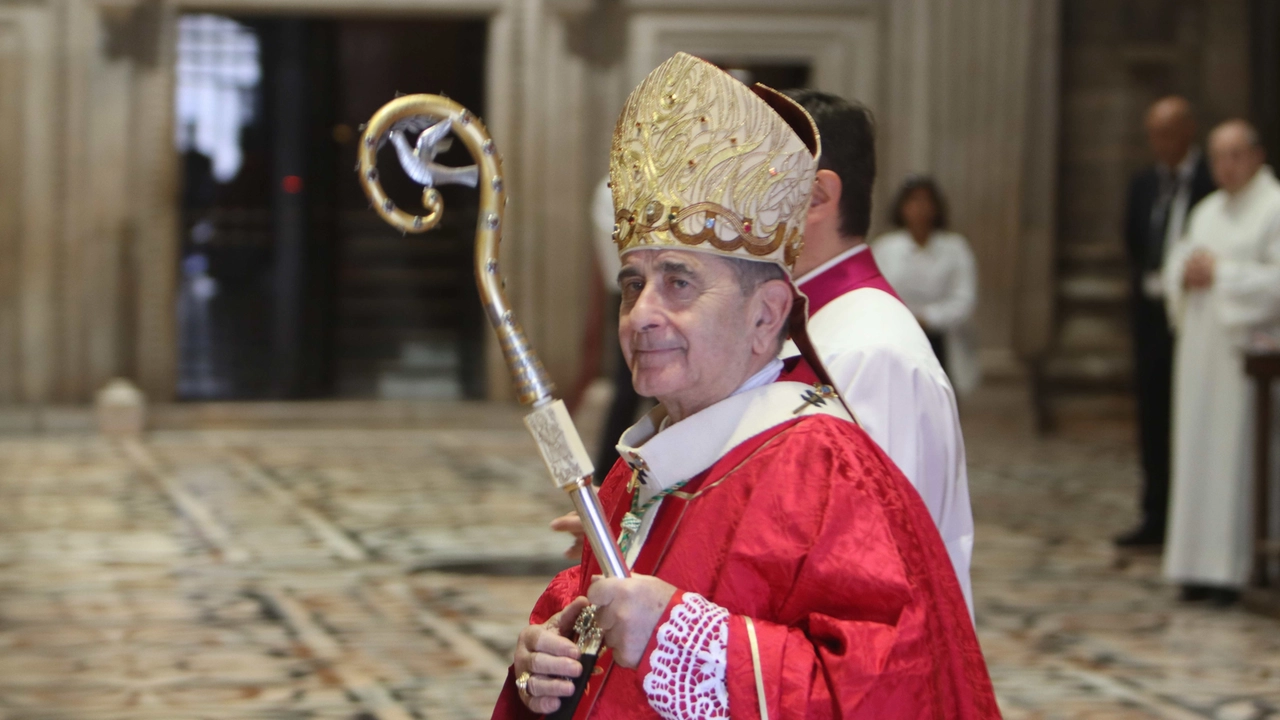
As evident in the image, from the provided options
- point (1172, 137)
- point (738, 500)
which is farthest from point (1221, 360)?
point (738, 500)

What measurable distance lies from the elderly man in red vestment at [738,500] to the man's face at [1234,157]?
13.6 ft

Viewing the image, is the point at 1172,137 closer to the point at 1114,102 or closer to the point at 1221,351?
the point at 1221,351

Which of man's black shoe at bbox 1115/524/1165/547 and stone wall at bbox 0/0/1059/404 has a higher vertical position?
stone wall at bbox 0/0/1059/404

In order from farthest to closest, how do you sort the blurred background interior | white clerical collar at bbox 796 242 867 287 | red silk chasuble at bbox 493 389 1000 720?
the blurred background interior, white clerical collar at bbox 796 242 867 287, red silk chasuble at bbox 493 389 1000 720

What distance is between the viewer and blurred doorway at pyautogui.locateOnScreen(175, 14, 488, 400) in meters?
11.1

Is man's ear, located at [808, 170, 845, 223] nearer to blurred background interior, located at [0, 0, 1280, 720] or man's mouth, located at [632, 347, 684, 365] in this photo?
man's mouth, located at [632, 347, 684, 365]

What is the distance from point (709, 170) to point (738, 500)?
0.35 meters

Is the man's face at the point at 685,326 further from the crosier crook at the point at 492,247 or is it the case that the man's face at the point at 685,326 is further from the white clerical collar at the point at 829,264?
the white clerical collar at the point at 829,264

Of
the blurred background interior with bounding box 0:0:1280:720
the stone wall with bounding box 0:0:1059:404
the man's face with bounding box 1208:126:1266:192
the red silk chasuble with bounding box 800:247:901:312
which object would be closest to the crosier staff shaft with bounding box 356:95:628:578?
the red silk chasuble with bounding box 800:247:901:312

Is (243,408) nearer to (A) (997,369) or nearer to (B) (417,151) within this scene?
(A) (997,369)

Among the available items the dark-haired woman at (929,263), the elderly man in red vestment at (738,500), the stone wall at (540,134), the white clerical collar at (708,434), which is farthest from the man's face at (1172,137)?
the white clerical collar at (708,434)

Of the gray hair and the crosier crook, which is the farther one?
the gray hair

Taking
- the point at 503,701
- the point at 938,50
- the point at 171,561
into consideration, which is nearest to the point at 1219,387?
the point at 171,561

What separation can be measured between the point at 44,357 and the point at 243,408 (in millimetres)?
1281
